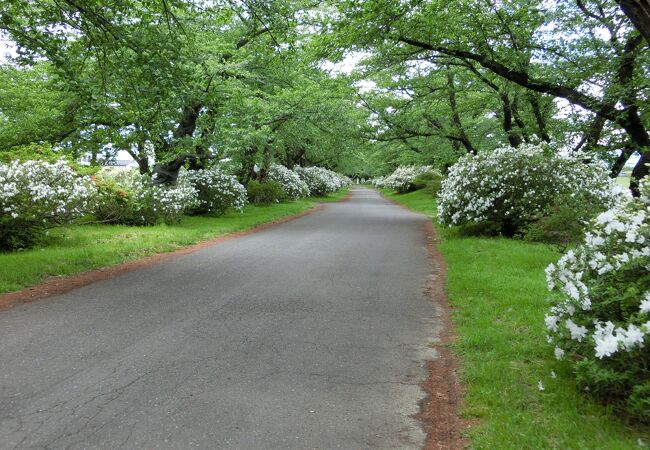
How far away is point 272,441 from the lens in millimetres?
3250

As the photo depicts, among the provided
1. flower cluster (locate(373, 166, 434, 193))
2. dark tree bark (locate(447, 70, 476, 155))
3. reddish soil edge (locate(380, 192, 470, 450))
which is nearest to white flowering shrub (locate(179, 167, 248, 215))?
dark tree bark (locate(447, 70, 476, 155))

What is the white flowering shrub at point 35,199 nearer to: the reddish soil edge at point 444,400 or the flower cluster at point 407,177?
the reddish soil edge at point 444,400

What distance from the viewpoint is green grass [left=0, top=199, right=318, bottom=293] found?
800 cm

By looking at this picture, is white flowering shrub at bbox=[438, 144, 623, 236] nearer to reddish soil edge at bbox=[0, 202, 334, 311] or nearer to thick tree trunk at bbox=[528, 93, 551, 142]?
thick tree trunk at bbox=[528, 93, 551, 142]

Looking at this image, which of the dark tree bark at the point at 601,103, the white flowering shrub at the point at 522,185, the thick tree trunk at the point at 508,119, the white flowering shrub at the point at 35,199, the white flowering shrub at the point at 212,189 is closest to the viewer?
the dark tree bark at the point at 601,103

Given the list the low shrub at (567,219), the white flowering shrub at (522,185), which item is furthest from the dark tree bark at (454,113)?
the low shrub at (567,219)

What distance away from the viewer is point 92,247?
1034cm

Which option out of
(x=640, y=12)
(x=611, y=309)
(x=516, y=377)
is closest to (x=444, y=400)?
(x=516, y=377)

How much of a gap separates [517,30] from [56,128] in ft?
51.8

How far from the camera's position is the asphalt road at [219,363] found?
11.1ft

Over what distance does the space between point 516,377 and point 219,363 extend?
2.80 meters

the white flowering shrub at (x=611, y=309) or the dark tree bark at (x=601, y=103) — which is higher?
the dark tree bark at (x=601, y=103)

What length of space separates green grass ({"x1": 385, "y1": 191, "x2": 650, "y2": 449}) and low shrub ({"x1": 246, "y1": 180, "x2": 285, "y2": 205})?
20000 mm

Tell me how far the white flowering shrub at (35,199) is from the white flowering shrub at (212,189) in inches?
338
